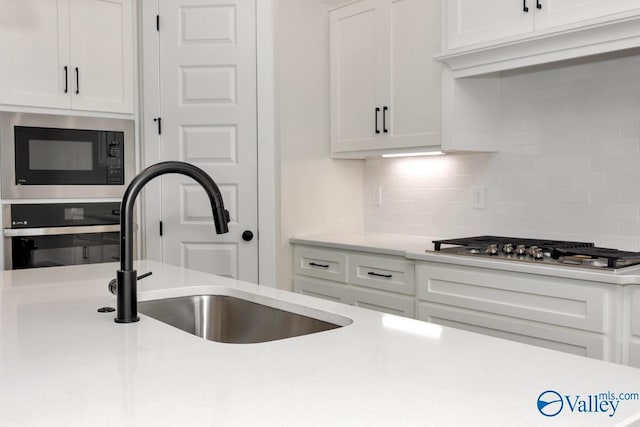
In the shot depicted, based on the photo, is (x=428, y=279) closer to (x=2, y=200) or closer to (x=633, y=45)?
(x=633, y=45)

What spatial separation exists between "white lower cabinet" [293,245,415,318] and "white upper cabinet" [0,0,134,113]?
143 cm

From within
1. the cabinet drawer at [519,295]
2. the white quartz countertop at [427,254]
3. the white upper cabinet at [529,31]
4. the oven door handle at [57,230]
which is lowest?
the cabinet drawer at [519,295]

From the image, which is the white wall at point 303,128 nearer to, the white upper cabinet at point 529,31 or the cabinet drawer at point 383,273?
the cabinet drawer at point 383,273

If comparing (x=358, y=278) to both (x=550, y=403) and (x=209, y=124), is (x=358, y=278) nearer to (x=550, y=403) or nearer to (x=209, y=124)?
(x=209, y=124)

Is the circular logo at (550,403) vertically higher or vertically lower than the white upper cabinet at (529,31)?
lower

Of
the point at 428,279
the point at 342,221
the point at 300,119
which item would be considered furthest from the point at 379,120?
the point at 428,279

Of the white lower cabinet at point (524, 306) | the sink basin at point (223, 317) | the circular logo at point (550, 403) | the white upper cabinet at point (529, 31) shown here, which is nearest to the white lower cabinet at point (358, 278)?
the white lower cabinet at point (524, 306)

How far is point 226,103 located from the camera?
373cm

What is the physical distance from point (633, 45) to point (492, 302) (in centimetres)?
115

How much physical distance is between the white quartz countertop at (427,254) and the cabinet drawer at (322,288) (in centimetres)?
22

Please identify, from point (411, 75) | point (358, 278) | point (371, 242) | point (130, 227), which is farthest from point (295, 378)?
point (411, 75)

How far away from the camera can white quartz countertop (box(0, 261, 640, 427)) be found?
883 millimetres

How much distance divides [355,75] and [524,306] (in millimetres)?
1806

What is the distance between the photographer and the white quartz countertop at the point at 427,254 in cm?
228
